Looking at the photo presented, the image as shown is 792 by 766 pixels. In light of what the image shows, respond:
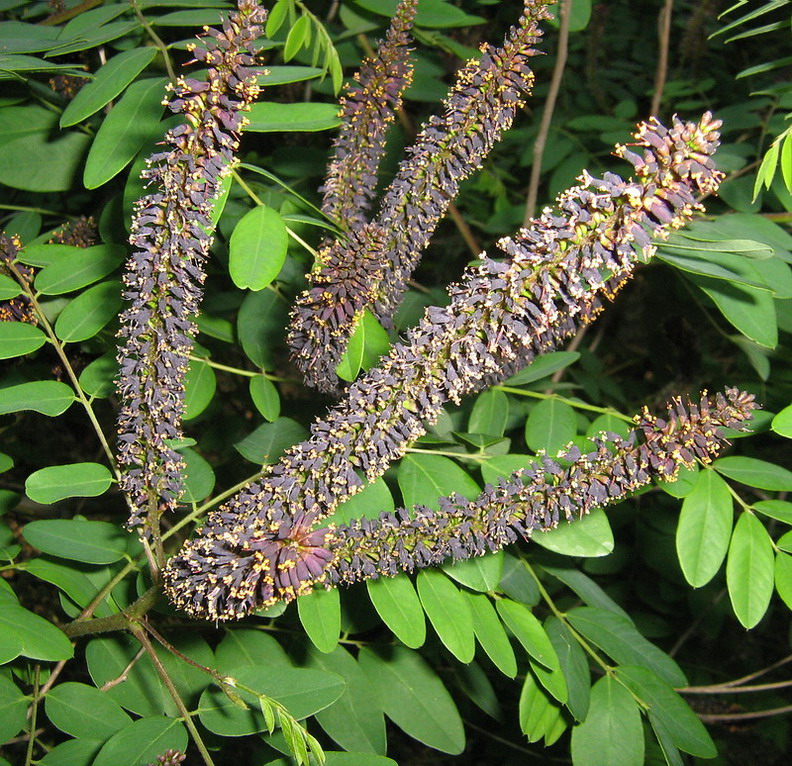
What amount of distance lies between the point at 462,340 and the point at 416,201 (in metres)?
0.29

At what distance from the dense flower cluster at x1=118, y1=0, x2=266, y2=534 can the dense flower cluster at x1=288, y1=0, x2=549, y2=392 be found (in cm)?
18

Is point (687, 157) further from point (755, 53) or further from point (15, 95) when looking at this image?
point (755, 53)

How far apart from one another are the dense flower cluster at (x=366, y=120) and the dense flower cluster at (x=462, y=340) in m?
0.29

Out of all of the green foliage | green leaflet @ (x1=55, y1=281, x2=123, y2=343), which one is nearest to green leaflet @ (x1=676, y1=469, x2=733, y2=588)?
the green foliage

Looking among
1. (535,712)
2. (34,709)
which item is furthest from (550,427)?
(34,709)

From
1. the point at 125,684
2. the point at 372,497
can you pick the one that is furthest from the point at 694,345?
the point at 125,684

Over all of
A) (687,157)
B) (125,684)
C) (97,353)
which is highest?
(687,157)

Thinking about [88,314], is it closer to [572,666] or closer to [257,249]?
[257,249]

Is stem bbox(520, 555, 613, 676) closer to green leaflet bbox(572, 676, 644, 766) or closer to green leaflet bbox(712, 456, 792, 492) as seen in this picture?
green leaflet bbox(572, 676, 644, 766)

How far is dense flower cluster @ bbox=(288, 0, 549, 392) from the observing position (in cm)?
96

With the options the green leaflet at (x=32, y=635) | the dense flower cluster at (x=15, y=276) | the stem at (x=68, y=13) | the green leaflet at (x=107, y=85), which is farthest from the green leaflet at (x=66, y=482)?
the stem at (x=68, y=13)

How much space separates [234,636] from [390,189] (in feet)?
2.75

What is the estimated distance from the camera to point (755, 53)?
338 cm

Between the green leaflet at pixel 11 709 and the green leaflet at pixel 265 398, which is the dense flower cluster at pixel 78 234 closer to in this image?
the green leaflet at pixel 265 398
